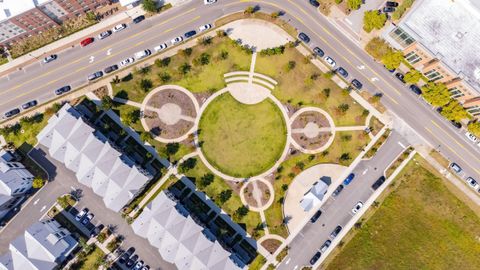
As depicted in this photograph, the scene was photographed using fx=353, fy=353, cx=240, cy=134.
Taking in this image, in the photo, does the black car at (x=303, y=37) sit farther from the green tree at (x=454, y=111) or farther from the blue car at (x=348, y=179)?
the green tree at (x=454, y=111)

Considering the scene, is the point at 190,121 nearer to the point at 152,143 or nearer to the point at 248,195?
the point at 152,143

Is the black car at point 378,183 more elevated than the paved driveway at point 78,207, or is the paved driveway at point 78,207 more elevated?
the black car at point 378,183

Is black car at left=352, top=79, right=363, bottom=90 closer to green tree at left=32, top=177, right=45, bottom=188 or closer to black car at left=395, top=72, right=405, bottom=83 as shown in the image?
black car at left=395, top=72, right=405, bottom=83

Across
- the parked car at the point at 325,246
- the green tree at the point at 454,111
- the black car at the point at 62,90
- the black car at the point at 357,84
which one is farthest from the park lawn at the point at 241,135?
the green tree at the point at 454,111

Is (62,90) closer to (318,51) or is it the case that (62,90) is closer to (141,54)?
(141,54)

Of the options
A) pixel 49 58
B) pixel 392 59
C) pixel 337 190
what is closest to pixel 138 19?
pixel 49 58
